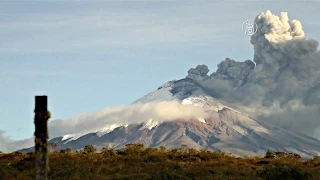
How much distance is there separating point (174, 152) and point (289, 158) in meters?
8.69

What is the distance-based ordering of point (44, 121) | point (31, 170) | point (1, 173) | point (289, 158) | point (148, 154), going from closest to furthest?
1. point (44, 121)
2. point (1, 173)
3. point (31, 170)
4. point (148, 154)
5. point (289, 158)

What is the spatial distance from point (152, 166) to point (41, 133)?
70.7 feet

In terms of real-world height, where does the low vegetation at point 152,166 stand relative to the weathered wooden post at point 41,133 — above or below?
below

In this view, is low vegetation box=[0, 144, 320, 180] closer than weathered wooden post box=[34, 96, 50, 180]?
No

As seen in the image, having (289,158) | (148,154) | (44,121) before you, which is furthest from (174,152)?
(44,121)

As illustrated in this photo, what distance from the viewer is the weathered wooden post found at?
2641cm

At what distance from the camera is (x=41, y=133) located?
26.6 metres

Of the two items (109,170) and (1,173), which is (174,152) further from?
(1,173)

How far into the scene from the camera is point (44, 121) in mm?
26516

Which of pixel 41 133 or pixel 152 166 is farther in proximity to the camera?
pixel 152 166

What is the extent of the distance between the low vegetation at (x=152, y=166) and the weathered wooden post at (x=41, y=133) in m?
15.8

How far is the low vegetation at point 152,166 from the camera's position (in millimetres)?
43906

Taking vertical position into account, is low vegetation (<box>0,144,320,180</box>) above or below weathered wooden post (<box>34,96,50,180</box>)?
below

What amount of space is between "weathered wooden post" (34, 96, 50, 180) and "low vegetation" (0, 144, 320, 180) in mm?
15813
